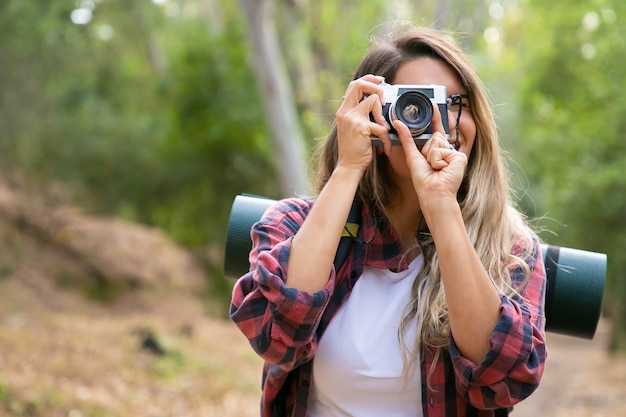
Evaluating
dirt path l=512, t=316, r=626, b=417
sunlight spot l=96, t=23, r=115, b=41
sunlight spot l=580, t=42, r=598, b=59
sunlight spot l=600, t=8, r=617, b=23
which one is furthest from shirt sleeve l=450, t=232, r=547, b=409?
sunlight spot l=96, t=23, r=115, b=41

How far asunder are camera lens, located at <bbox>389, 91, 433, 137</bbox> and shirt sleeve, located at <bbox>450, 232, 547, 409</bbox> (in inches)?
18.2

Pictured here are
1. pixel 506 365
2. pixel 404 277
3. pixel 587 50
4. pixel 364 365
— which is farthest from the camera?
pixel 587 50

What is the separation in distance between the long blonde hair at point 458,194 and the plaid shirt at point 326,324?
5 cm

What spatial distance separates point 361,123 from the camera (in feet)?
6.63

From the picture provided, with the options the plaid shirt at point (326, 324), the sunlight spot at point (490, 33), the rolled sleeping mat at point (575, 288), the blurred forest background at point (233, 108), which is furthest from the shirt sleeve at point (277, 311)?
the sunlight spot at point (490, 33)

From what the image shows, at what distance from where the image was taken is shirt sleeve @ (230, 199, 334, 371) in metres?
1.85

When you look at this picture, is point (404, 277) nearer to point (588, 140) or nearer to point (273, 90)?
point (273, 90)

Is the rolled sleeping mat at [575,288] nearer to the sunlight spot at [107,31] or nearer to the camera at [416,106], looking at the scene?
the camera at [416,106]

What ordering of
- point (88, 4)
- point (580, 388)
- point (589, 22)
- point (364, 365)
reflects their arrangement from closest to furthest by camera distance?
point (364, 365) → point (580, 388) → point (88, 4) → point (589, 22)

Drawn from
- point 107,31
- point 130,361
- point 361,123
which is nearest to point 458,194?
point 361,123

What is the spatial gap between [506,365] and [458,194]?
1.78 ft

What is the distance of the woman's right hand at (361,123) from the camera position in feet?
6.58

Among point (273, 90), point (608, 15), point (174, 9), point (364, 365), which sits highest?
point (608, 15)

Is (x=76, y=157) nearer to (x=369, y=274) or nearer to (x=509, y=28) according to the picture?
(x=369, y=274)
